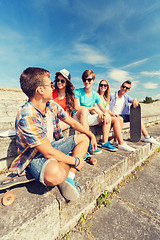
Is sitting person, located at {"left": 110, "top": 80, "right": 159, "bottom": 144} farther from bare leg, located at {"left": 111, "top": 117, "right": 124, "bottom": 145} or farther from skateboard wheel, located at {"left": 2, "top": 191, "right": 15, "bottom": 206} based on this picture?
skateboard wheel, located at {"left": 2, "top": 191, "right": 15, "bottom": 206}

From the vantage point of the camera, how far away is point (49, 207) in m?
1.24

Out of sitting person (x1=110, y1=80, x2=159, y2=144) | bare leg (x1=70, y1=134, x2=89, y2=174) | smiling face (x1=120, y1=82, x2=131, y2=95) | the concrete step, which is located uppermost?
smiling face (x1=120, y1=82, x2=131, y2=95)

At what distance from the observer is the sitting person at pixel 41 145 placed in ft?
4.69

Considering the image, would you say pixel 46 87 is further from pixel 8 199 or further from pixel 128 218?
pixel 128 218

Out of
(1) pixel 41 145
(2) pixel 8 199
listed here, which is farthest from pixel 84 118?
(2) pixel 8 199

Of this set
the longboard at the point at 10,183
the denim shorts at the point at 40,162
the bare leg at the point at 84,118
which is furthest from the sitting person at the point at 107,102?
the longboard at the point at 10,183

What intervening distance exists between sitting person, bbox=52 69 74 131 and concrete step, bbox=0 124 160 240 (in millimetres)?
1510

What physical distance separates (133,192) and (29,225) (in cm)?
161

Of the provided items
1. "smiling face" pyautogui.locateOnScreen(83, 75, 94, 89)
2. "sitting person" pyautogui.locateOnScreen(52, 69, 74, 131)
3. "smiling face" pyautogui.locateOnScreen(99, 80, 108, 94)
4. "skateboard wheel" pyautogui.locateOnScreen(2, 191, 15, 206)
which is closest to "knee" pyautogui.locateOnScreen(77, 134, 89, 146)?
"skateboard wheel" pyautogui.locateOnScreen(2, 191, 15, 206)

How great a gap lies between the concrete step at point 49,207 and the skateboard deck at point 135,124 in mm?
1686

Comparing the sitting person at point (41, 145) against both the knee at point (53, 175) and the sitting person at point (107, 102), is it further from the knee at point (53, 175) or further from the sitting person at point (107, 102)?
the sitting person at point (107, 102)

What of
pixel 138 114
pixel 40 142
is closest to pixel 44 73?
pixel 40 142

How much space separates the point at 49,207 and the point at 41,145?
1.99ft

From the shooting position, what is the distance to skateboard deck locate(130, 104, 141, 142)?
3.59 meters
